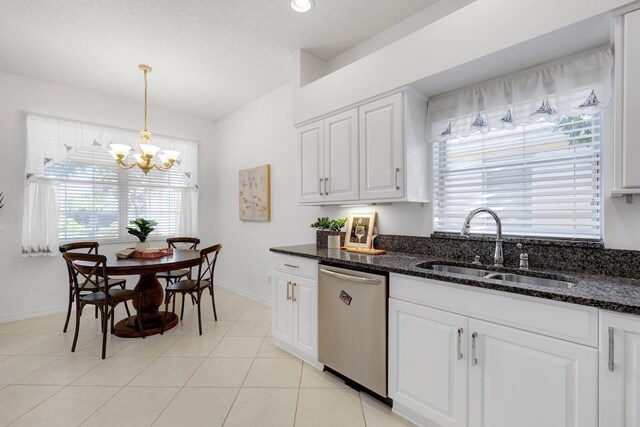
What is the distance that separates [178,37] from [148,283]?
8.22 feet

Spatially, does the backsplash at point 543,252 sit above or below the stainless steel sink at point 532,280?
above

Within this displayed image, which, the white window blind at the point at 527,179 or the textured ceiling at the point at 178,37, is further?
the textured ceiling at the point at 178,37

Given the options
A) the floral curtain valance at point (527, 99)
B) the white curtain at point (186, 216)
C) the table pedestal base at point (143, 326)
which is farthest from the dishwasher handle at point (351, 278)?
the white curtain at point (186, 216)

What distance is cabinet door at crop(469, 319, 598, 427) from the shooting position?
1.19 m

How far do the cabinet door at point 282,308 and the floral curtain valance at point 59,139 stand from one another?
3.20 metres

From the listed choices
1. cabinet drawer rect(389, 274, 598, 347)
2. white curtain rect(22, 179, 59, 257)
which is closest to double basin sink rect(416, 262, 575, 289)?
cabinet drawer rect(389, 274, 598, 347)

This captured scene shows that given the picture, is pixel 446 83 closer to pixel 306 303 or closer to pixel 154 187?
pixel 306 303

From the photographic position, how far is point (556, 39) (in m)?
1.58

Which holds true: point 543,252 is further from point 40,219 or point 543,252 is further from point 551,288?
point 40,219

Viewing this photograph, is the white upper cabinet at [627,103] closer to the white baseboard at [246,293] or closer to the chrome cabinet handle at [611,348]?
the chrome cabinet handle at [611,348]

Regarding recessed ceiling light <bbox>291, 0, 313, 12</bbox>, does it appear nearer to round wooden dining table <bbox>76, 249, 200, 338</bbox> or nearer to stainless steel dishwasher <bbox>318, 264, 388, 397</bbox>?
stainless steel dishwasher <bbox>318, 264, 388, 397</bbox>

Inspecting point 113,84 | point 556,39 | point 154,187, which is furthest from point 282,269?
point 113,84

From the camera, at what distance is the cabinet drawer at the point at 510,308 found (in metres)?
1.19

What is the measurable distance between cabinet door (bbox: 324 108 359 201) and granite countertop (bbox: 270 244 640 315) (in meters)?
0.66
